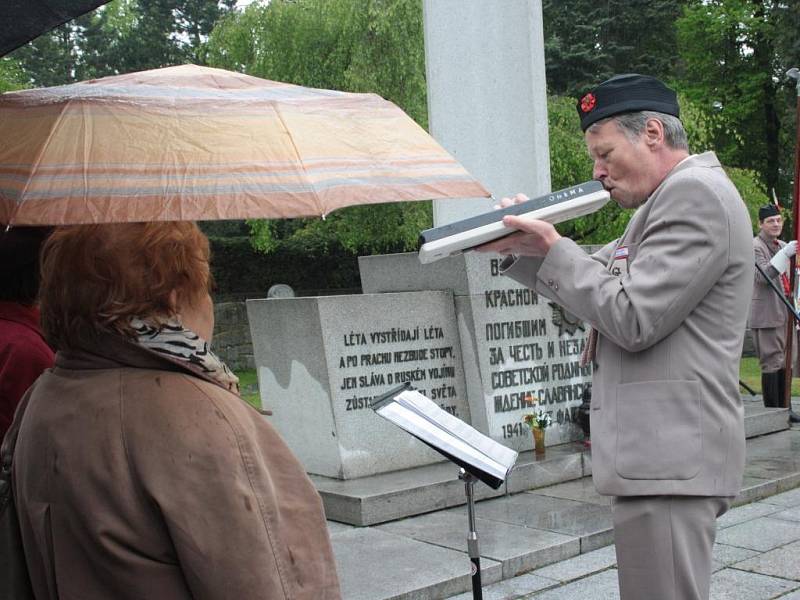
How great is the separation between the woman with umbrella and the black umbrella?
747 mm

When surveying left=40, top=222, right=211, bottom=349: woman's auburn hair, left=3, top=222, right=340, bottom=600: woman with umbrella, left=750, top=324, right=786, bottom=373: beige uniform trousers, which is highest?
left=40, top=222, right=211, bottom=349: woman's auburn hair

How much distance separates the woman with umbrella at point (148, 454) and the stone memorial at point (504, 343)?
18.3 ft

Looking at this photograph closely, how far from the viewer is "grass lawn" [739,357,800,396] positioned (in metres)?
13.1

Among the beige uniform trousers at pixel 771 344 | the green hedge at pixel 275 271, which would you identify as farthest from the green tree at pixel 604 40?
the beige uniform trousers at pixel 771 344

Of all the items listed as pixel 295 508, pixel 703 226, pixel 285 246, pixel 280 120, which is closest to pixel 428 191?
pixel 280 120

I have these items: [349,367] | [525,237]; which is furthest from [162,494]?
[349,367]

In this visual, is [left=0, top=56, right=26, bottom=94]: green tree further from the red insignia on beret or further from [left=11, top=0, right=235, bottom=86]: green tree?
the red insignia on beret

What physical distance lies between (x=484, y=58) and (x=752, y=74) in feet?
79.3

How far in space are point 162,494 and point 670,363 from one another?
1.38 meters

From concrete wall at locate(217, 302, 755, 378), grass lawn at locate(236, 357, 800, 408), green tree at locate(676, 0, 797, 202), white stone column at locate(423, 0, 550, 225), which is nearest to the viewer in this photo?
white stone column at locate(423, 0, 550, 225)

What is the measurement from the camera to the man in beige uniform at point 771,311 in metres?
10.4

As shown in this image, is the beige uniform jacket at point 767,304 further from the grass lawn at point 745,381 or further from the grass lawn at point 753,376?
the grass lawn at point 745,381

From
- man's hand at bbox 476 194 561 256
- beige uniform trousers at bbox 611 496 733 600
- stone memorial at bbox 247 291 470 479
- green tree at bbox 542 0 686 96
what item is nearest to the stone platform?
stone memorial at bbox 247 291 470 479

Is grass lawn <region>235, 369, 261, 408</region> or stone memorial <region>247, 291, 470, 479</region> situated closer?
stone memorial <region>247, 291, 470, 479</region>
